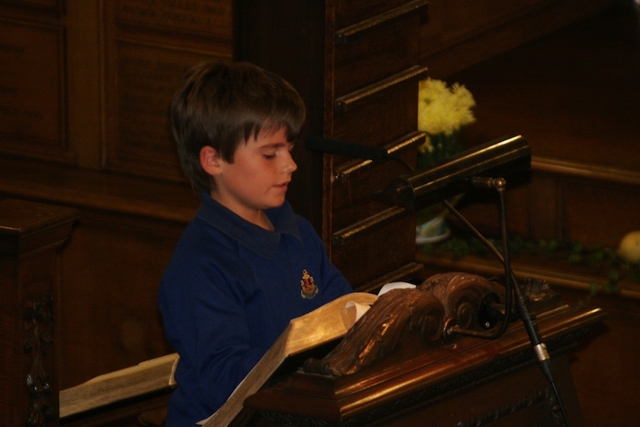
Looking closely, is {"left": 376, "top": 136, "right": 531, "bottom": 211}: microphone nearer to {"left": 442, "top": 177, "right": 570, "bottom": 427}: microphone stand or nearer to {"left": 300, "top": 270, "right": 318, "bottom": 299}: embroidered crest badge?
{"left": 442, "top": 177, "right": 570, "bottom": 427}: microphone stand

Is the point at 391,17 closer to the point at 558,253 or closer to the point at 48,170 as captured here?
the point at 558,253

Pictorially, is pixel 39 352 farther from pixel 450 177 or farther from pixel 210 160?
pixel 450 177

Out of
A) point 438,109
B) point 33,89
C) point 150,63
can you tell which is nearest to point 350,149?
point 438,109

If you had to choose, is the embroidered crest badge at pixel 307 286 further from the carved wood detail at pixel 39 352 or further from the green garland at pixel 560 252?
the green garland at pixel 560 252

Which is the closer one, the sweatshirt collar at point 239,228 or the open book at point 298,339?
the open book at point 298,339

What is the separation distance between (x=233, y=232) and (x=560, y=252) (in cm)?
244

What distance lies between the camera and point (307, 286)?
2.35 metres

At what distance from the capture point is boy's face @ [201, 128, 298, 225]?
7.34 ft

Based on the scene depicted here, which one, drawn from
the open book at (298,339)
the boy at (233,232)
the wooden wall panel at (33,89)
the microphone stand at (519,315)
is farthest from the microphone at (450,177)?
the wooden wall panel at (33,89)

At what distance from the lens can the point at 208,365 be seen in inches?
80.0

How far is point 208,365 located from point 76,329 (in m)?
3.41

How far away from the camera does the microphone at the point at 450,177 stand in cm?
187

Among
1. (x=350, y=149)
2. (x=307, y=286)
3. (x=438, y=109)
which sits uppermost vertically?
(x=350, y=149)

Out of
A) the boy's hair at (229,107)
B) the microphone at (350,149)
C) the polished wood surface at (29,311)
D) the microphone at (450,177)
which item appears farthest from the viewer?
the polished wood surface at (29,311)
